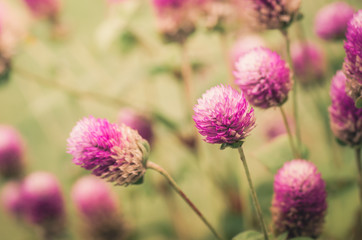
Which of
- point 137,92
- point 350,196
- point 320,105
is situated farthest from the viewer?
point 137,92

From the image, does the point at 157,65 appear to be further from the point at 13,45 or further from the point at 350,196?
the point at 350,196

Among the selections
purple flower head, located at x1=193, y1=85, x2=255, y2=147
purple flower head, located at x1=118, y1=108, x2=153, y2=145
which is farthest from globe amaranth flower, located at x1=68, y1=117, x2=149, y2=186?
purple flower head, located at x1=118, y1=108, x2=153, y2=145

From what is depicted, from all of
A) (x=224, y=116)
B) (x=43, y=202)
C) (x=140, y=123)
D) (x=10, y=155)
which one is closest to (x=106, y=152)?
(x=224, y=116)

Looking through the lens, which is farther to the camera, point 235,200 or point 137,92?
point 137,92

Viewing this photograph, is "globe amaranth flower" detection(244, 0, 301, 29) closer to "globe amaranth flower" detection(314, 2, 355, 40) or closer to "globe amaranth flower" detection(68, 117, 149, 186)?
"globe amaranth flower" detection(68, 117, 149, 186)

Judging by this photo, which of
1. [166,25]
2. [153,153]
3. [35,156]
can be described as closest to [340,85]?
[166,25]

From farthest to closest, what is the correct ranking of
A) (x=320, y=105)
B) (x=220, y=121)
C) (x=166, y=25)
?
1. (x=320, y=105)
2. (x=166, y=25)
3. (x=220, y=121)
